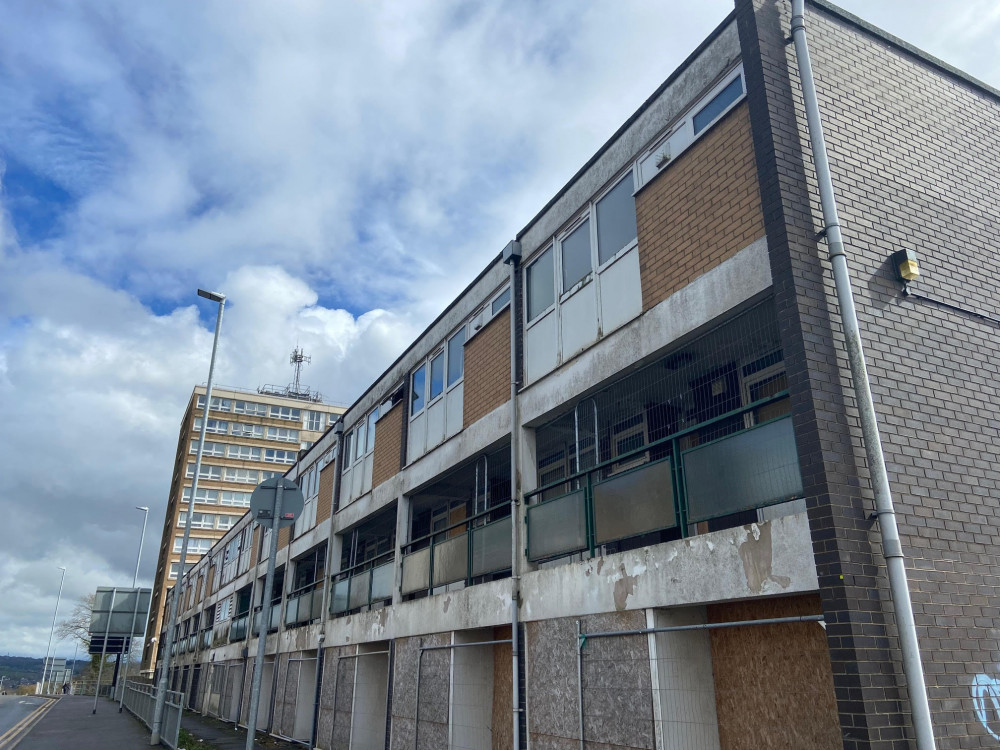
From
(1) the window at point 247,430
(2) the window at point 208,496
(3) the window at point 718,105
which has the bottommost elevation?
(3) the window at point 718,105

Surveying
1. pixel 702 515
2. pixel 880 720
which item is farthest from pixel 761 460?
pixel 880 720

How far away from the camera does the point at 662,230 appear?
8234 millimetres

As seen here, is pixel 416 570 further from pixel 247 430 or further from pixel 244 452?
pixel 247 430

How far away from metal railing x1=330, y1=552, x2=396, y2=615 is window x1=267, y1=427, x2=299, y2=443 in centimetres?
5581

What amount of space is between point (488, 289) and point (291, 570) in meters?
12.8

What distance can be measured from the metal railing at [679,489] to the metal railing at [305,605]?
992 cm

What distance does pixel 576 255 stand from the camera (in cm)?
1006

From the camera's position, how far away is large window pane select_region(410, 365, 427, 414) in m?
14.7

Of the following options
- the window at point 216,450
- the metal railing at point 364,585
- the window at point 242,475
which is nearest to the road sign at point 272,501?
the metal railing at point 364,585

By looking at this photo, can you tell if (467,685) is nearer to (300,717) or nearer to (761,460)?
(761,460)

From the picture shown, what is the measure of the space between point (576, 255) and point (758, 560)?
514 centimetres

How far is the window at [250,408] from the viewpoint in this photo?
6962 cm

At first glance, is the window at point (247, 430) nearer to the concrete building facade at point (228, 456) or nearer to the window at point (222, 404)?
the concrete building facade at point (228, 456)

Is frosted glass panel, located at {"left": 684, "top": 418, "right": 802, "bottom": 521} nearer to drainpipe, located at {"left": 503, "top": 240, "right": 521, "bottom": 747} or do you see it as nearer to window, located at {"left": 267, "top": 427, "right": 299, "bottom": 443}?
drainpipe, located at {"left": 503, "top": 240, "right": 521, "bottom": 747}
